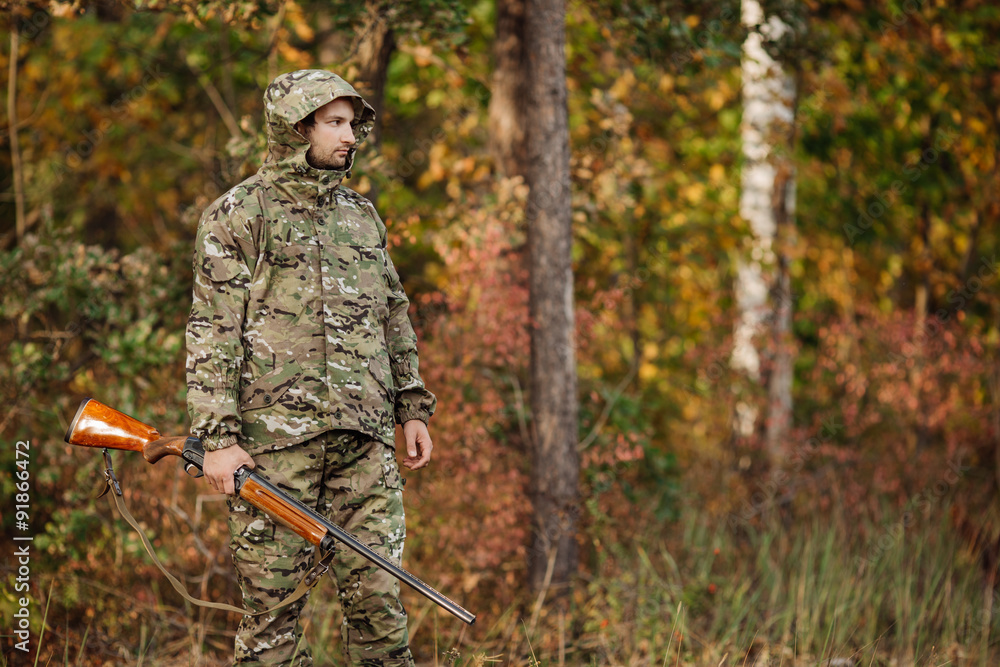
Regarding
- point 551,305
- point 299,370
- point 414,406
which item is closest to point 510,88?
point 551,305

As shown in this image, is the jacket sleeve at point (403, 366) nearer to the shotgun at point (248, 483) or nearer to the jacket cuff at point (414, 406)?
the jacket cuff at point (414, 406)

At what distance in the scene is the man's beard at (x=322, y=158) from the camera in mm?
2727

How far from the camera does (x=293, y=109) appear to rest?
266 cm

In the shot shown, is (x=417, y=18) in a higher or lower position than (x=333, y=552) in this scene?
higher

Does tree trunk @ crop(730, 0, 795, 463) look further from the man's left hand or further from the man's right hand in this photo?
the man's right hand

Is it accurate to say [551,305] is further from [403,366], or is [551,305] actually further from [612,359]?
[612,359]

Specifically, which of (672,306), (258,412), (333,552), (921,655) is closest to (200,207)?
(258,412)

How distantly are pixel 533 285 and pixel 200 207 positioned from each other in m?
1.84

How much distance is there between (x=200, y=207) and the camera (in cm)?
456

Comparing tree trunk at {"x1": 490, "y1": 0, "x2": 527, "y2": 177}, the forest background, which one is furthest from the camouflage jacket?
tree trunk at {"x1": 490, "y1": 0, "x2": 527, "y2": 177}

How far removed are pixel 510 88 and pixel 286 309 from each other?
2.93 metres

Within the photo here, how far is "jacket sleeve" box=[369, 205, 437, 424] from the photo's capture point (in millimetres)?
2934

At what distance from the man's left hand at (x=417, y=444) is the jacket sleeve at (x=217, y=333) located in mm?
596

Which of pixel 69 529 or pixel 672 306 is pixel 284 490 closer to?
pixel 69 529
